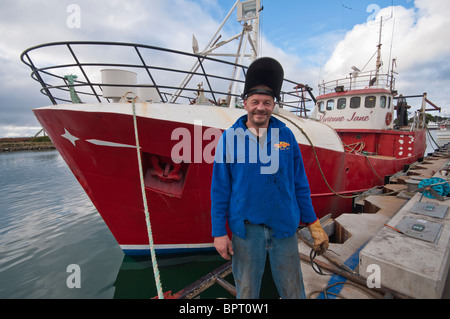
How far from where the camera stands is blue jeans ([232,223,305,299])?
1597mm

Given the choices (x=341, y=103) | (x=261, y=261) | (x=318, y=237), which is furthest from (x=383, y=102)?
(x=261, y=261)

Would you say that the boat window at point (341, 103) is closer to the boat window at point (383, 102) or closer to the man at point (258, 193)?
the boat window at point (383, 102)

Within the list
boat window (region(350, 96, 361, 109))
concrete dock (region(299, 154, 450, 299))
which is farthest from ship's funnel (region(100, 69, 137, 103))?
boat window (region(350, 96, 361, 109))

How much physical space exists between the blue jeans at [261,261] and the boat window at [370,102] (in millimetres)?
9909

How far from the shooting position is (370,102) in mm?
9000

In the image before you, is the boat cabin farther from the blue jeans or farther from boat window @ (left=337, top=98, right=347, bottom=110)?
the blue jeans

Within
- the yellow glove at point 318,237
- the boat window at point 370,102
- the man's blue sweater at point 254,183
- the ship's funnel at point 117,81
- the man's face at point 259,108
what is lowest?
the yellow glove at point 318,237

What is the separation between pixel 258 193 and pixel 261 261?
1.83ft

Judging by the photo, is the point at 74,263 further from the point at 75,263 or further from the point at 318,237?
the point at 318,237

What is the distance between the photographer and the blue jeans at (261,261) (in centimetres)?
160

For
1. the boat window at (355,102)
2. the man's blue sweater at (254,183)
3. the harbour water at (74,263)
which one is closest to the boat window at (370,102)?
the boat window at (355,102)

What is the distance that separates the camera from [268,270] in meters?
3.91

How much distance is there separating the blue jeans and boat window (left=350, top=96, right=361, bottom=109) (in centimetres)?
985
